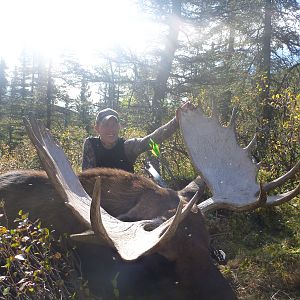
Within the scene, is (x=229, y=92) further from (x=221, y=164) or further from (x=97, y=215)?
(x=97, y=215)

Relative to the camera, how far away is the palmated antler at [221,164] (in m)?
4.04

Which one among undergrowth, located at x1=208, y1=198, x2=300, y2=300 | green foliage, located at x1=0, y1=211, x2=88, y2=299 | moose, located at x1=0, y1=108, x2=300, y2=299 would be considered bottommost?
undergrowth, located at x1=208, y1=198, x2=300, y2=300

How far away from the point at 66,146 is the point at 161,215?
→ 33.0 feet

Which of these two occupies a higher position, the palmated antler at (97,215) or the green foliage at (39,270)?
the palmated antler at (97,215)

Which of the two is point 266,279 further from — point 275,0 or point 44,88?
point 44,88

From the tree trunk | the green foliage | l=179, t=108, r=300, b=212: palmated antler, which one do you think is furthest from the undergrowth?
the tree trunk

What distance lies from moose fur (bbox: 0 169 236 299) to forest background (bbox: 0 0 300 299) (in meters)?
1.49

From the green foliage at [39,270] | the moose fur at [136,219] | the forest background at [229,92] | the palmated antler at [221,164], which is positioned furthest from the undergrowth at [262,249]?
the green foliage at [39,270]

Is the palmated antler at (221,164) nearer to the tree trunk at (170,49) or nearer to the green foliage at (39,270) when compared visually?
the green foliage at (39,270)

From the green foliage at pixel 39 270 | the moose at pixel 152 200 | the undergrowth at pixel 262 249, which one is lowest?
the undergrowth at pixel 262 249

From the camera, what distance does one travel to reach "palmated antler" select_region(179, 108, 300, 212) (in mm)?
4039

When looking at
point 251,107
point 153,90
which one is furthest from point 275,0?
point 251,107

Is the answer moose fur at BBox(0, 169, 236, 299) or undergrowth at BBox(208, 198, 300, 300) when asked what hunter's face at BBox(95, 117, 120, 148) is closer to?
undergrowth at BBox(208, 198, 300, 300)

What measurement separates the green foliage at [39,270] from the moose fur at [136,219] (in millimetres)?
145
